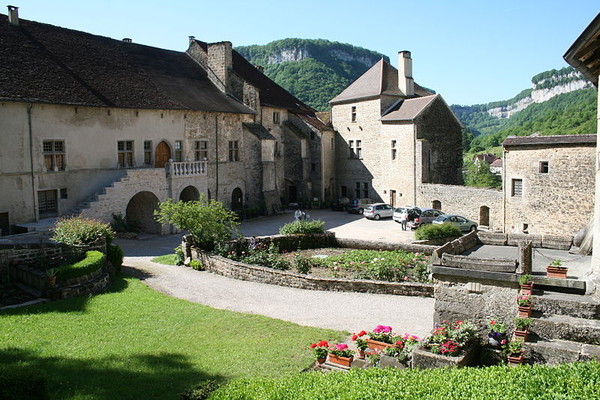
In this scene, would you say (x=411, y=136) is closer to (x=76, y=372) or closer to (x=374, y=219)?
(x=374, y=219)

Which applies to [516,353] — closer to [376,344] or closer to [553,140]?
[376,344]

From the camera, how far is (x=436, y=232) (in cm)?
2605

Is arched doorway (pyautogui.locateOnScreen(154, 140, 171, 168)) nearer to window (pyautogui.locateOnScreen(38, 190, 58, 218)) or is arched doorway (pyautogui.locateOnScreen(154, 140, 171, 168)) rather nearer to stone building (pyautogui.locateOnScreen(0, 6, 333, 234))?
stone building (pyautogui.locateOnScreen(0, 6, 333, 234))

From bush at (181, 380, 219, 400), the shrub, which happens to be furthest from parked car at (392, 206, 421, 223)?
bush at (181, 380, 219, 400)

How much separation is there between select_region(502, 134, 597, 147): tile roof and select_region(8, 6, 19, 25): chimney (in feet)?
87.2

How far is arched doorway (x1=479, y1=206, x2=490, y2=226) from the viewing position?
33.4 m

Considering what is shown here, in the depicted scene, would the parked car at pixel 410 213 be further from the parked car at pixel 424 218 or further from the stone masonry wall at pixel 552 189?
the stone masonry wall at pixel 552 189

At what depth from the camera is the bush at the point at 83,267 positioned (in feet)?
49.1

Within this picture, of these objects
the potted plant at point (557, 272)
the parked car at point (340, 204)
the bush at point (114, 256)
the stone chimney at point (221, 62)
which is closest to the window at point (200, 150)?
the stone chimney at point (221, 62)

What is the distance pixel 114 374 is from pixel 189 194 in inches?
985

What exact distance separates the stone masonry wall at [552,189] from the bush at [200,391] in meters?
23.2

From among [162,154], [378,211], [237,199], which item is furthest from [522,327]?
[237,199]

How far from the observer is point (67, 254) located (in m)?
17.0

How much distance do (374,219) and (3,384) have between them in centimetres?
3104
